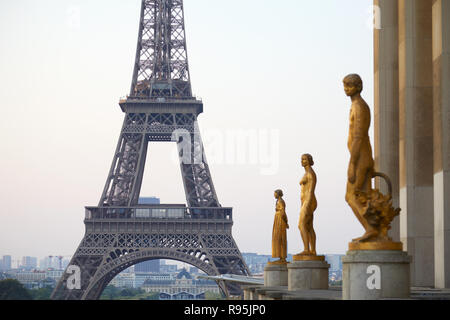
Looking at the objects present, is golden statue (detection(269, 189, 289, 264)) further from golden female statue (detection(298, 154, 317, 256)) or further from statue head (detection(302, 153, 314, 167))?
statue head (detection(302, 153, 314, 167))

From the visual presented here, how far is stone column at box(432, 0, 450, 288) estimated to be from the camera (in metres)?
18.8

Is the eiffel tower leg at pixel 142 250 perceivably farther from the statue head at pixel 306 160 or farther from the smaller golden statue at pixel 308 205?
the statue head at pixel 306 160

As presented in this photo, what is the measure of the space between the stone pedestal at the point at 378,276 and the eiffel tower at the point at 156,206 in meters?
54.1

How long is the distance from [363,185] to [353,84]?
168 centimetres

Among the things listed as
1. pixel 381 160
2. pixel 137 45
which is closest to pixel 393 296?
pixel 381 160

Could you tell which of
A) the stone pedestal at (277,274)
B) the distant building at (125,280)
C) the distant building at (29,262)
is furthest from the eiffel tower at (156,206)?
the distant building at (125,280)

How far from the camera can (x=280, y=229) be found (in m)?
25.8

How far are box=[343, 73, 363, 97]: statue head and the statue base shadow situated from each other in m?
2.64

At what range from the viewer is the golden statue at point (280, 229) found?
25.7m

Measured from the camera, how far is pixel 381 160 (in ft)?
88.5

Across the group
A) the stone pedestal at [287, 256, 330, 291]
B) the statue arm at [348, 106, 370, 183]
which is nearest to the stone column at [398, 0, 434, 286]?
the stone pedestal at [287, 256, 330, 291]

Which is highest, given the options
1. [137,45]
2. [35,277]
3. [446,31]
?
[137,45]
